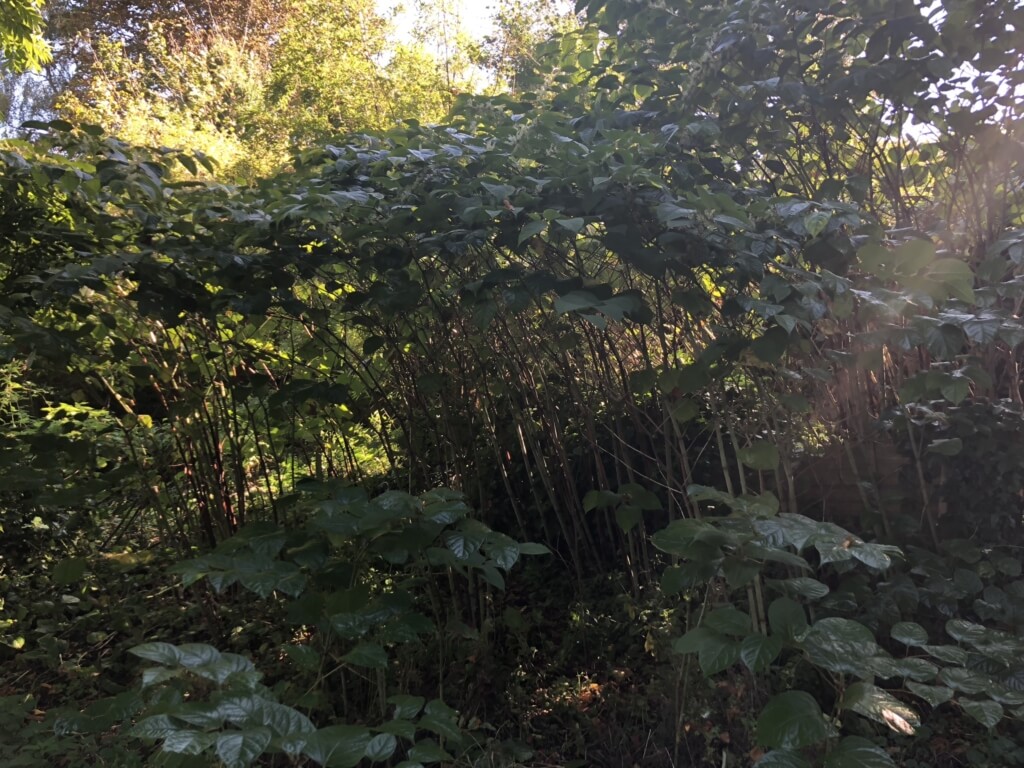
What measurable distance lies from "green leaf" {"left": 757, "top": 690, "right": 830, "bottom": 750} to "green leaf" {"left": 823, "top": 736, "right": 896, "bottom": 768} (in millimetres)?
34

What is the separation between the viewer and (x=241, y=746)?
107 centimetres

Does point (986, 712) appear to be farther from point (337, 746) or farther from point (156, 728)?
point (156, 728)

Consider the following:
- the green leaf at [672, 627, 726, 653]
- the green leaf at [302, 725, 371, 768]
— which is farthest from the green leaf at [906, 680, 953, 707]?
the green leaf at [302, 725, 371, 768]

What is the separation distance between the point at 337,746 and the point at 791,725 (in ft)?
2.53

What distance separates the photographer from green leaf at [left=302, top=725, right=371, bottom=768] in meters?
1.17

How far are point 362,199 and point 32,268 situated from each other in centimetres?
140

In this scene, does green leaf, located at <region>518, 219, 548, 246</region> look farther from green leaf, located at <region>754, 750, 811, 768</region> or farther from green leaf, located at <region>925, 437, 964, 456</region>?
green leaf, located at <region>925, 437, 964, 456</region>

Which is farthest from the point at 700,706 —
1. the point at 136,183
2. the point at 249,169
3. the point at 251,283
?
the point at 249,169

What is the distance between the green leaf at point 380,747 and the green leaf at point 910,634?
103 centimetres

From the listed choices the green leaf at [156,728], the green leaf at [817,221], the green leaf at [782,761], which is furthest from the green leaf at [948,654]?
the green leaf at [156,728]

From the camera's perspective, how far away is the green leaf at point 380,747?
3.93 ft

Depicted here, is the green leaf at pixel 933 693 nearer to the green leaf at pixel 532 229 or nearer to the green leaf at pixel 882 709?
the green leaf at pixel 882 709

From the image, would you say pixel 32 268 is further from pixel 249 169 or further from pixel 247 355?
pixel 249 169

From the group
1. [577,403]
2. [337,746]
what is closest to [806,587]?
[337,746]
